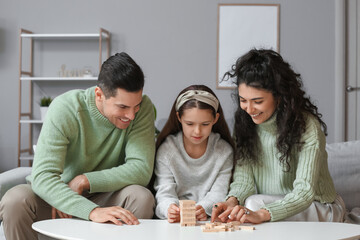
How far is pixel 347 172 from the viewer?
2227 mm

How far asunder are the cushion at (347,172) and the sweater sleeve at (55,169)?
1.29 meters

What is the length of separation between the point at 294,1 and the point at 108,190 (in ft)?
10.4

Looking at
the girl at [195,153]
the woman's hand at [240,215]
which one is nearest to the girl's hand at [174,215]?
the woman's hand at [240,215]

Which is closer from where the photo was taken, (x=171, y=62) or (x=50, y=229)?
(x=50, y=229)

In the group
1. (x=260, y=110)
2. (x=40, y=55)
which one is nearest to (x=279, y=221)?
(x=260, y=110)

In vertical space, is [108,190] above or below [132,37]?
below

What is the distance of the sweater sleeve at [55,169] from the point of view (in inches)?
61.9

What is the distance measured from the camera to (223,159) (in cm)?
198

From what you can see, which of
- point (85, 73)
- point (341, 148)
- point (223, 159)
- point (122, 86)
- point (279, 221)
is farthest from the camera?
point (85, 73)

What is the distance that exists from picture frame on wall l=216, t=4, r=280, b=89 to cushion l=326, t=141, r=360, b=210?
2066 mm

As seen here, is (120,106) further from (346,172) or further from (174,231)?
(346,172)

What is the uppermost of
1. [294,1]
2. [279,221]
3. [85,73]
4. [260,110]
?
[294,1]

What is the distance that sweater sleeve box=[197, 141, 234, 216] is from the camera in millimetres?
1824

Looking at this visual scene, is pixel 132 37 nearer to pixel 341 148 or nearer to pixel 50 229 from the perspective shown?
pixel 341 148
